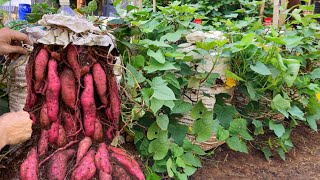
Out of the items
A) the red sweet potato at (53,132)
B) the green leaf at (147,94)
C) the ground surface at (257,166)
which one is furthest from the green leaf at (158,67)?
the ground surface at (257,166)

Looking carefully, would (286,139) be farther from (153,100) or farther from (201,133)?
(153,100)

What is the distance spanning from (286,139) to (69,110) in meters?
1.47

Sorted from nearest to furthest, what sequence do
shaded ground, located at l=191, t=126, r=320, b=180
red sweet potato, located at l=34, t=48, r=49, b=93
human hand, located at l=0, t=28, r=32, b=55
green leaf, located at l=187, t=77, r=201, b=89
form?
red sweet potato, located at l=34, t=48, r=49, b=93
human hand, located at l=0, t=28, r=32, b=55
green leaf, located at l=187, t=77, r=201, b=89
shaded ground, located at l=191, t=126, r=320, b=180

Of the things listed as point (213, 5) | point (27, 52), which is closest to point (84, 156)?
point (27, 52)

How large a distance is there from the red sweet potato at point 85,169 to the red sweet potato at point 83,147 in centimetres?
2

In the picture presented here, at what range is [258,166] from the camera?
2.13m

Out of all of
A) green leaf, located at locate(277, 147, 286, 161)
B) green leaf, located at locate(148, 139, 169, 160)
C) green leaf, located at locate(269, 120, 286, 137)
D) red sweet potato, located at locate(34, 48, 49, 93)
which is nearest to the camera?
red sweet potato, located at locate(34, 48, 49, 93)

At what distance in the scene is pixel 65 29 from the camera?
1.08 m

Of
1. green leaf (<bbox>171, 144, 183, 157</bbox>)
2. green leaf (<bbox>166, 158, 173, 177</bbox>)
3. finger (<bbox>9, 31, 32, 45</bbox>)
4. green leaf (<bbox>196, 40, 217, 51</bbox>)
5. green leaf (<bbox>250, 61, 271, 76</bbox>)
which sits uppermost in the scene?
finger (<bbox>9, 31, 32, 45</bbox>)

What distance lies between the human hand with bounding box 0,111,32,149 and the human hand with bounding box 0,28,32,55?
0.30m

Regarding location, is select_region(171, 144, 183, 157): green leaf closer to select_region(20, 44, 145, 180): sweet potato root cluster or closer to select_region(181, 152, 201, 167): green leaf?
select_region(181, 152, 201, 167): green leaf

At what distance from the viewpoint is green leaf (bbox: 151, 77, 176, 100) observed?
4.12 ft

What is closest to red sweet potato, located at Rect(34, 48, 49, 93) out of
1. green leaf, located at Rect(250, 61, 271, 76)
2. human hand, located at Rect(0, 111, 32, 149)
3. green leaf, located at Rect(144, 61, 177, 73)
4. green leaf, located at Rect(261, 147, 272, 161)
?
human hand, located at Rect(0, 111, 32, 149)

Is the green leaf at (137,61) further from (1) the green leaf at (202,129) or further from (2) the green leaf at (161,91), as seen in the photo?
(1) the green leaf at (202,129)
